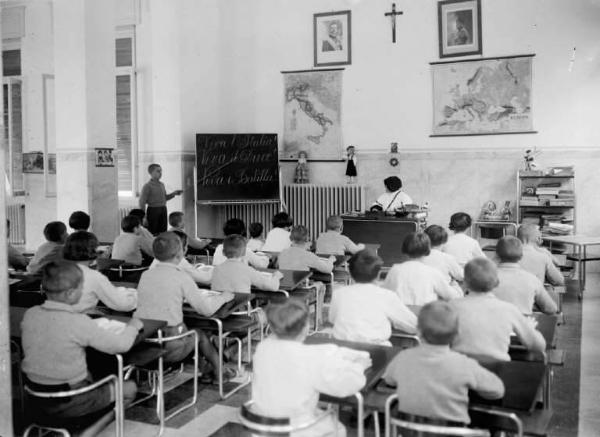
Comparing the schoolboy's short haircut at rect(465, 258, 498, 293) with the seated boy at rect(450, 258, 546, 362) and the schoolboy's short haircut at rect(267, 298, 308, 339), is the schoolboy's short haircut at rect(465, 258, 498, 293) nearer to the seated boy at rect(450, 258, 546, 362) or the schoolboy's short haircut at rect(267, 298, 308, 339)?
the seated boy at rect(450, 258, 546, 362)

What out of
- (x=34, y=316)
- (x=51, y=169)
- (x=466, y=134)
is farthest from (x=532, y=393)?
(x=51, y=169)

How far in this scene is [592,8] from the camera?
923cm

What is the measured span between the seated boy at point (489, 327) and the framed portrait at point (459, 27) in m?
7.27

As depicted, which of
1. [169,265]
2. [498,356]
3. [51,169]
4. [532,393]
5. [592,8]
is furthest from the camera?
[51,169]

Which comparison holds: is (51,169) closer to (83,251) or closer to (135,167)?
(135,167)

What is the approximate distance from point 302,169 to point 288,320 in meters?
8.18

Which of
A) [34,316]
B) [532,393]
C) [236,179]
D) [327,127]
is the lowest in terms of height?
[532,393]

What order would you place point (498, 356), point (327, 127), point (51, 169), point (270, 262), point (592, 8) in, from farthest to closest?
point (51, 169), point (327, 127), point (592, 8), point (270, 262), point (498, 356)

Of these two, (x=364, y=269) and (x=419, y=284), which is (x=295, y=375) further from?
(x=419, y=284)

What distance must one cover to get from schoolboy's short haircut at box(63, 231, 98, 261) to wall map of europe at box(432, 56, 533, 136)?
6783mm

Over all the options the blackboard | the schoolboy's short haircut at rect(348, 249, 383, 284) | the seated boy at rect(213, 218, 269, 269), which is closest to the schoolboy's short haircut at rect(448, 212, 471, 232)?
the seated boy at rect(213, 218, 269, 269)

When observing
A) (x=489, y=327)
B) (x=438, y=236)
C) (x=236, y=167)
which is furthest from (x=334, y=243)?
(x=236, y=167)

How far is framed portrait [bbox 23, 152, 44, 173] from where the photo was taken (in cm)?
1178

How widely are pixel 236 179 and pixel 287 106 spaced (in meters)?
1.59
